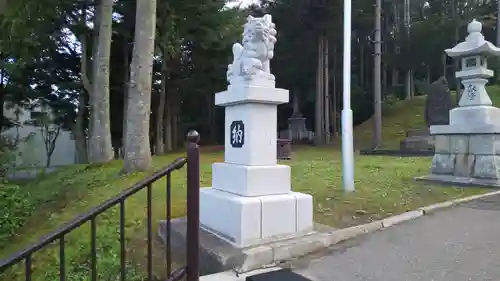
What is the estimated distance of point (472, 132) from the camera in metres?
6.84

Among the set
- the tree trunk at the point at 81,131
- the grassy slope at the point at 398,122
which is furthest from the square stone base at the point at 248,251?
the tree trunk at the point at 81,131

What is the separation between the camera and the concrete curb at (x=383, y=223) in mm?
3965

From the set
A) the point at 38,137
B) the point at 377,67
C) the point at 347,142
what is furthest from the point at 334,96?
the point at 38,137

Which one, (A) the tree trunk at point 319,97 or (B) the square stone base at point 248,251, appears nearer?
(B) the square stone base at point 248,251

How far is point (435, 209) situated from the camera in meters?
5.23

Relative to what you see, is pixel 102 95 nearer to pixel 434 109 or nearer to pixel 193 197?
pixel 193 197

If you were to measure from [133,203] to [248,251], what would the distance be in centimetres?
291

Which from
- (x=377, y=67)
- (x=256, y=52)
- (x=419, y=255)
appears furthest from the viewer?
(x=377, y=67)

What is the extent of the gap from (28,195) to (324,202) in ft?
23.5

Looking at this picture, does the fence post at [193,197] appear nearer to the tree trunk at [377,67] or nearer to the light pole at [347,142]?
the light pole at [347,142]

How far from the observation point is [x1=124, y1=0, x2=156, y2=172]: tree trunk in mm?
8148

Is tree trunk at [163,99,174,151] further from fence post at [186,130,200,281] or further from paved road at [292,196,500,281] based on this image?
fence post at [186,130,200,281]

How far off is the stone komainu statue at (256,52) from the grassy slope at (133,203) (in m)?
1.96

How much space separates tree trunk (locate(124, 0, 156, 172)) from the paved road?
5503 millimetres
